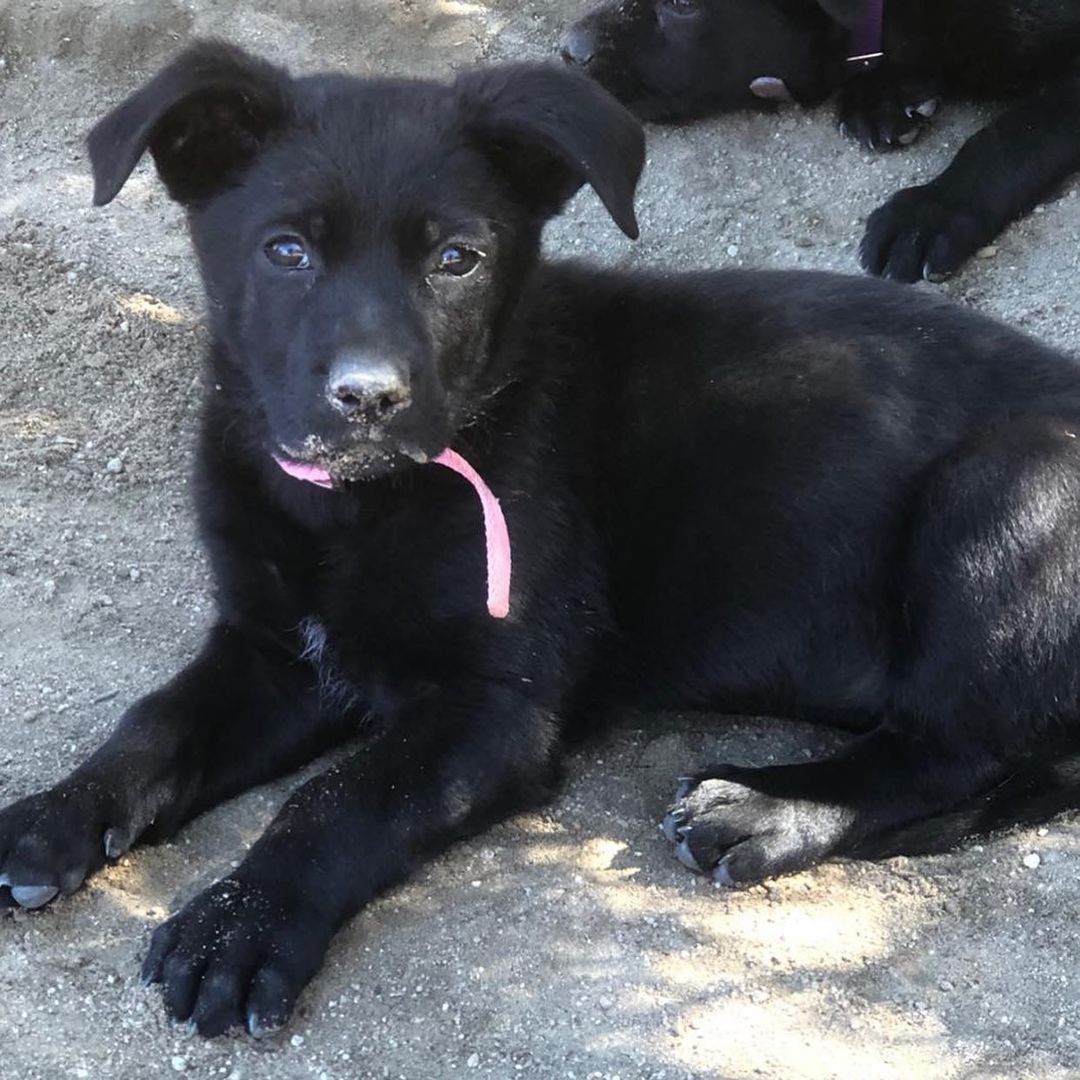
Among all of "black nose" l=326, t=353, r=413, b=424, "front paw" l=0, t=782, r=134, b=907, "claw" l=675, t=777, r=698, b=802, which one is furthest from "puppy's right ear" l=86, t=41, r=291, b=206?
"claw" l=675, t=777, r=698, b=802

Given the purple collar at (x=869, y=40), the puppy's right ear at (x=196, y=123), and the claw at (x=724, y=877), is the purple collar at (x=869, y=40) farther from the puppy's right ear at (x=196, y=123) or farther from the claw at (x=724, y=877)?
the claw at (x=724, y=877)

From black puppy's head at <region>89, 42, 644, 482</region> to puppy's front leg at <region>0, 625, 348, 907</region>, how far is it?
493 mm

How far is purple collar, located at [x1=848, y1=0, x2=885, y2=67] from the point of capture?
492 centimetres

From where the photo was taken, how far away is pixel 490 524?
2977 mm

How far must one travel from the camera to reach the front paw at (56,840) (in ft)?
9.04

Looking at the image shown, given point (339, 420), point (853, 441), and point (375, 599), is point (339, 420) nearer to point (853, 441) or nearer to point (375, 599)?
point (375, 599)

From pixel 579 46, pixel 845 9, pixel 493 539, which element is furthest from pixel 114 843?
pixel 579 46

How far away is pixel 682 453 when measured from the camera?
10.6 ft

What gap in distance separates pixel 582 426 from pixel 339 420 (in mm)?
668

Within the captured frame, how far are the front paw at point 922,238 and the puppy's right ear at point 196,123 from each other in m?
2.08

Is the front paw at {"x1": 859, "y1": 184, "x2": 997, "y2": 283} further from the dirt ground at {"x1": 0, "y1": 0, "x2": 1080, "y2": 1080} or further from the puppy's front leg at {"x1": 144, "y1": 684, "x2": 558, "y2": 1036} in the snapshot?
the puppy's front leg at {"x1": 144, "y1": 684, "x2": 558, "y2": 1036}

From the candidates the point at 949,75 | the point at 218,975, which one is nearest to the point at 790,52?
the point at 949,75

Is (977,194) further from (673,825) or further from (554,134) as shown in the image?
(673,825)

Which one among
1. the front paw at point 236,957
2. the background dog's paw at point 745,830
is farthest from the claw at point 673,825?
the front paw at point 236,957
